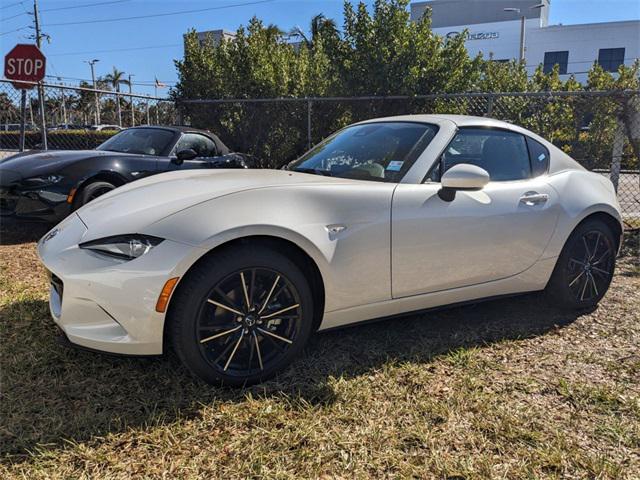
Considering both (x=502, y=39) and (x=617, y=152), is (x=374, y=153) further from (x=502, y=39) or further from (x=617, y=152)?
(x=502, y=39)

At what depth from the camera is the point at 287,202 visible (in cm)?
261

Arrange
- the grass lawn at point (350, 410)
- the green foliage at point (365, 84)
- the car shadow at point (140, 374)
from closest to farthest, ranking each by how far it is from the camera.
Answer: the grass lawn at point (350, 410), the car shadow at point (140, 374), the green foliage at point (365, 84)

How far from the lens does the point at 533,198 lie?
11.0ft

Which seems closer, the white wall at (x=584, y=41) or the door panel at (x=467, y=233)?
the door panel at (x=467, y=233)

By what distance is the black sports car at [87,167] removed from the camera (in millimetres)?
5219

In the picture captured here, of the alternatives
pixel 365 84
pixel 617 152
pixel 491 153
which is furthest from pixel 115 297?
pixel 365 84

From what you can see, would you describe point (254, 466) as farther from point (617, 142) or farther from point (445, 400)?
point (617, 142)

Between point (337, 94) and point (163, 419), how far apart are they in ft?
25.4

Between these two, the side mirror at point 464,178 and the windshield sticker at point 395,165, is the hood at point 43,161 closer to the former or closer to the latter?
the windshield sticker at point 395,165

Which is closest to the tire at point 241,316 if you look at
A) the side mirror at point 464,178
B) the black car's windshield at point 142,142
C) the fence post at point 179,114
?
the side mirror at point 464,178

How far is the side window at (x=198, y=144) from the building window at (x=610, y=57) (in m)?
46.2

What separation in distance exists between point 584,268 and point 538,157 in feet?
2.93

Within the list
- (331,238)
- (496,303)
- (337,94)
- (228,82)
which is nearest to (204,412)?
(331,238)

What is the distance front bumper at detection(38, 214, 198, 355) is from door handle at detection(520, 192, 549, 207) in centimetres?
222
